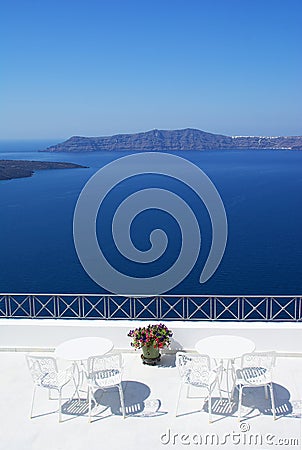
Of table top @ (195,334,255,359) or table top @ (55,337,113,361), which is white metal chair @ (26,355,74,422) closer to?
table top @ (55,337,113,361)

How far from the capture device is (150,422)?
5258 millimetres

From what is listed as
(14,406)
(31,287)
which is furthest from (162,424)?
(31,287)

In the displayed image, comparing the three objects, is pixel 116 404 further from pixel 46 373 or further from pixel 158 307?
pixel 158 307

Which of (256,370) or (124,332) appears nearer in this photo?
(256,370)

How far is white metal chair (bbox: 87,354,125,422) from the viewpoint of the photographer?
539 cm

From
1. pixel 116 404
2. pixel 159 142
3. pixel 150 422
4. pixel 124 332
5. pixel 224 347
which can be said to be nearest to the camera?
pixel 150 422

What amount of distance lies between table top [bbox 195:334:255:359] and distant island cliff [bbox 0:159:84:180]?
9495 cm

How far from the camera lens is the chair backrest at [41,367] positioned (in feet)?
17.6

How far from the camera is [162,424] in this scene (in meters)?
5.21

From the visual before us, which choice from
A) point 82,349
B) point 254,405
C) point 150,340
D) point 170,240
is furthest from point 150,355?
point 170,240

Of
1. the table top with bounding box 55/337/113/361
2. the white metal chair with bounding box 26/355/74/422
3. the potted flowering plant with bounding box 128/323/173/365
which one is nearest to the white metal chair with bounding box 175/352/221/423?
the table top with bounding box 55/337/113/361

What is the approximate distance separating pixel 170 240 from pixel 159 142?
292 feet

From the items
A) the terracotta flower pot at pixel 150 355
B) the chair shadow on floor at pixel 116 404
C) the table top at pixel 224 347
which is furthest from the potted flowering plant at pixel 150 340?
the table top at pixel 224 347

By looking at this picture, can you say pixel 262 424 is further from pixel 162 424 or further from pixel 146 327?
pixel 146 327
